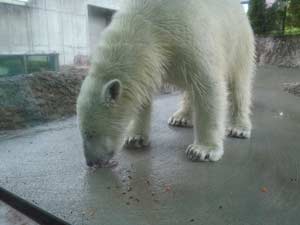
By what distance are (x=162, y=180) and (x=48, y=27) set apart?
2.46 meters

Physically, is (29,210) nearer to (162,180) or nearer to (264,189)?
(162,180)

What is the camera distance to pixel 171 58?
1.81 meters

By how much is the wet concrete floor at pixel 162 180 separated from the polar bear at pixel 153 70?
0.57 ft

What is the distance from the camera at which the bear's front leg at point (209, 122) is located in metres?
1.89

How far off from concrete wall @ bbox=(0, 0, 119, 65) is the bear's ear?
135 centimetres

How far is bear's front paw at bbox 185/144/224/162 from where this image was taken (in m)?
1.93

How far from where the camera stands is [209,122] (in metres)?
1.92

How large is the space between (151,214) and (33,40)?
2.49 meters

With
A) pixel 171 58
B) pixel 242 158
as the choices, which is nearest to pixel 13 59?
pixel 171 58

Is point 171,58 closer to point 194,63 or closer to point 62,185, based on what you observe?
point 194,63

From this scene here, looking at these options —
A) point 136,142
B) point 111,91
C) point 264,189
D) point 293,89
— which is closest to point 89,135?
point 111,91

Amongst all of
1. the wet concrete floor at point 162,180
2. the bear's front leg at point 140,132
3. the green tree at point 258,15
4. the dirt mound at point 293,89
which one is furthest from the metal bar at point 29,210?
the green tree at point 258,15

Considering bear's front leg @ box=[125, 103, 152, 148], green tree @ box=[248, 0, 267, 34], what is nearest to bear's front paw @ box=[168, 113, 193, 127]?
bear's front leg @ box=[125, 103, 152, 148]

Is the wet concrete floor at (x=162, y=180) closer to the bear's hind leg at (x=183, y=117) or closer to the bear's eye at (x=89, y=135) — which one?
the bear's hind leg at (x=183, y=117)
